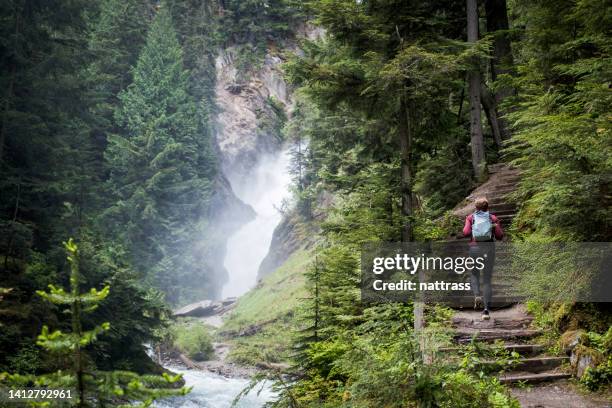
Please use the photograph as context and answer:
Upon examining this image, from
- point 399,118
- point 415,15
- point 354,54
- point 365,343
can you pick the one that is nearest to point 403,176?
point 399,118

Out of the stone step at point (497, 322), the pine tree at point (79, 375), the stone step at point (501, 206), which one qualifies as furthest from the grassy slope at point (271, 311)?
the pine tree at point (79, 375)

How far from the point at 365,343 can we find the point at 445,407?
2.78 feet

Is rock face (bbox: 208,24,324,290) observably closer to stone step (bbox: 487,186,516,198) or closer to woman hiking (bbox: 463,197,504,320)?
stone step (bbox: 487,186,516,198)

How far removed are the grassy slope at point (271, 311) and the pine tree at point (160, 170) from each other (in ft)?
22.7

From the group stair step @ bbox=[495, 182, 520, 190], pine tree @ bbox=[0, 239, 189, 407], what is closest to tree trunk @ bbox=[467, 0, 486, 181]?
stair step @ bbox=[495, 182, 520, 190]

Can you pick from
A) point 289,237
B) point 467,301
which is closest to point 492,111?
point 467,301

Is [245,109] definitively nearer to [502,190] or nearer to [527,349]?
[502,190]

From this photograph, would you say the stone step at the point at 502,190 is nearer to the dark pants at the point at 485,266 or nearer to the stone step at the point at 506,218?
the stone step at the point at 506,218

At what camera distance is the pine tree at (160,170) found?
3481 centimetres

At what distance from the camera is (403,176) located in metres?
9.26

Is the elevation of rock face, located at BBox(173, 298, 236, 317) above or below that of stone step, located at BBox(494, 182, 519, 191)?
below

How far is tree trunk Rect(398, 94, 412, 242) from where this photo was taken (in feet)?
28.5

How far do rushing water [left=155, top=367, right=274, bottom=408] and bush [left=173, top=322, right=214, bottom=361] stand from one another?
2.37m

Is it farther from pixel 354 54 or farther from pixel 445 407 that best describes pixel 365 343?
pixel 354 54
